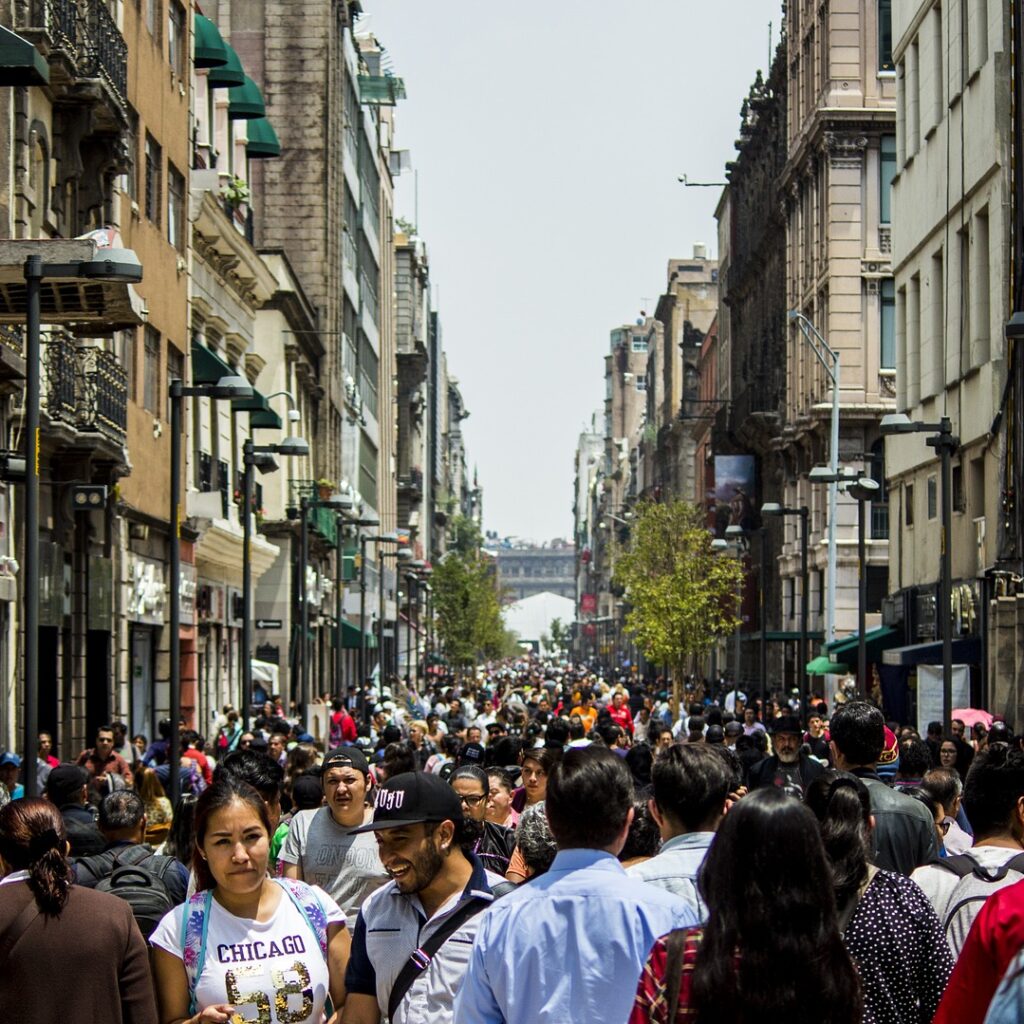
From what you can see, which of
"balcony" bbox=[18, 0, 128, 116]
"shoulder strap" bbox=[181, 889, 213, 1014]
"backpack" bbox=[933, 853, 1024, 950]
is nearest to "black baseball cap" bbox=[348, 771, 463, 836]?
"shoulder strap" bbox=[181, 889, 213, 1014]

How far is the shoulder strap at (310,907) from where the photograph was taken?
6797mm

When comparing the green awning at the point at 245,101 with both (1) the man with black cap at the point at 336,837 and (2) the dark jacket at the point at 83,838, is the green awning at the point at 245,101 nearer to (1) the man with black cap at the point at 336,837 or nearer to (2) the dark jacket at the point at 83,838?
(1) the man with black cap at the point at 336,837

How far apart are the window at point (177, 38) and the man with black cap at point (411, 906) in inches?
1276

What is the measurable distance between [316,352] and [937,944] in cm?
5767

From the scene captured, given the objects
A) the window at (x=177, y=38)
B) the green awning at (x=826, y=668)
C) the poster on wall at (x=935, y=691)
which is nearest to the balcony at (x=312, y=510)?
the green awning at (x=826, y=668)

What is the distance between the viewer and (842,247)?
57.0 metres

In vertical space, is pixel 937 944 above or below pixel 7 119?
below

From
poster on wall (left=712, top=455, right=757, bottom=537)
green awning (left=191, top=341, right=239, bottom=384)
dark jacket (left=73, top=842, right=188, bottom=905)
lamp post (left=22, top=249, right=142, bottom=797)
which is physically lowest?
dark jacket (left=73, top=842, right=188, bottom=905)

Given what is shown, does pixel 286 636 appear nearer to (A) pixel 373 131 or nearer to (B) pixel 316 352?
(B) pixel 316 352

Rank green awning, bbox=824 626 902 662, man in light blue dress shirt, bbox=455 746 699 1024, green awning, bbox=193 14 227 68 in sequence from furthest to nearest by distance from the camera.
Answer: green awning, bbox=824 626 902 662, green awning, bbox=193 14 227 68, man in light blue dress shirt, bbox=455 746 699 1024

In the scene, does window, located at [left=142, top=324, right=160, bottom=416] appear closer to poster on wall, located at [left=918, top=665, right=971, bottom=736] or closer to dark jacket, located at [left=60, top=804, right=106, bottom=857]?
poster on wall, located at [left=918, top=665, right=971, bottom=736]

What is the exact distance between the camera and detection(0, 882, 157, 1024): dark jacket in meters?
6.83

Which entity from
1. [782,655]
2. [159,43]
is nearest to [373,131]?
[782,655]

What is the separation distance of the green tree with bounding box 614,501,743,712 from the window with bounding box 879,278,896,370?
38.1ft
